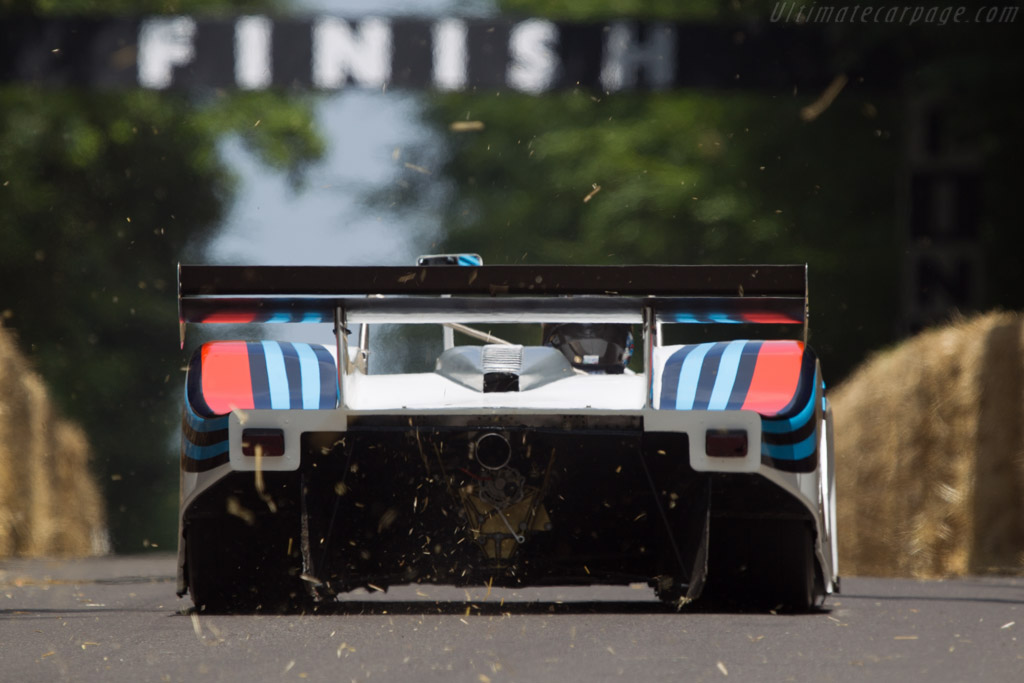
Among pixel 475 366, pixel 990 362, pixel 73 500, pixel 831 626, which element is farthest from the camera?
pixel 73 500

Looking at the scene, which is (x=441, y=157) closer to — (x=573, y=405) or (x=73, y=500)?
(x=73, y=500)

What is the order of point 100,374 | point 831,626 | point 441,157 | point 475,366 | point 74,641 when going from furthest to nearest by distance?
point 441,157, point 100,374, point 475,366, point 831,626, point 74,641

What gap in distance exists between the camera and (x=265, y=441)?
766cm

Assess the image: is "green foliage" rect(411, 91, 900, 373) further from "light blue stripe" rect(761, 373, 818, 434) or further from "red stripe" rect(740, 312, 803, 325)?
"light blue stripe" rect(761, 373, 818, 434)

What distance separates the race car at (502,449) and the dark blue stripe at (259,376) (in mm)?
10

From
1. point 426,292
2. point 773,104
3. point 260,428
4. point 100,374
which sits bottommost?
point 100,374

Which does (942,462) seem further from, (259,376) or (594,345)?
(259,376)

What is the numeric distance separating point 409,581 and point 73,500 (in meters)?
11.6

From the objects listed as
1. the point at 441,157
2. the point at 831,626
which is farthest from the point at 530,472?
the point at 441,157

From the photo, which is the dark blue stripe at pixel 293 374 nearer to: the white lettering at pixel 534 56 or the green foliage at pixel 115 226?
the white lettering at pixel 534 56

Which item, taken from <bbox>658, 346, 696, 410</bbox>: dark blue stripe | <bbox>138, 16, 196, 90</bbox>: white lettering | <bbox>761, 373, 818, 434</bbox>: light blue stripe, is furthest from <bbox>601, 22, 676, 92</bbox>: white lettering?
<bbox>761, 373, 818, 434</bbox>: light blue stripe

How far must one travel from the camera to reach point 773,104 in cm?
3073

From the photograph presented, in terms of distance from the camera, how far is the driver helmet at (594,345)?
948 centimetres

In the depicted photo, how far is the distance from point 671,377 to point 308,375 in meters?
1.52
